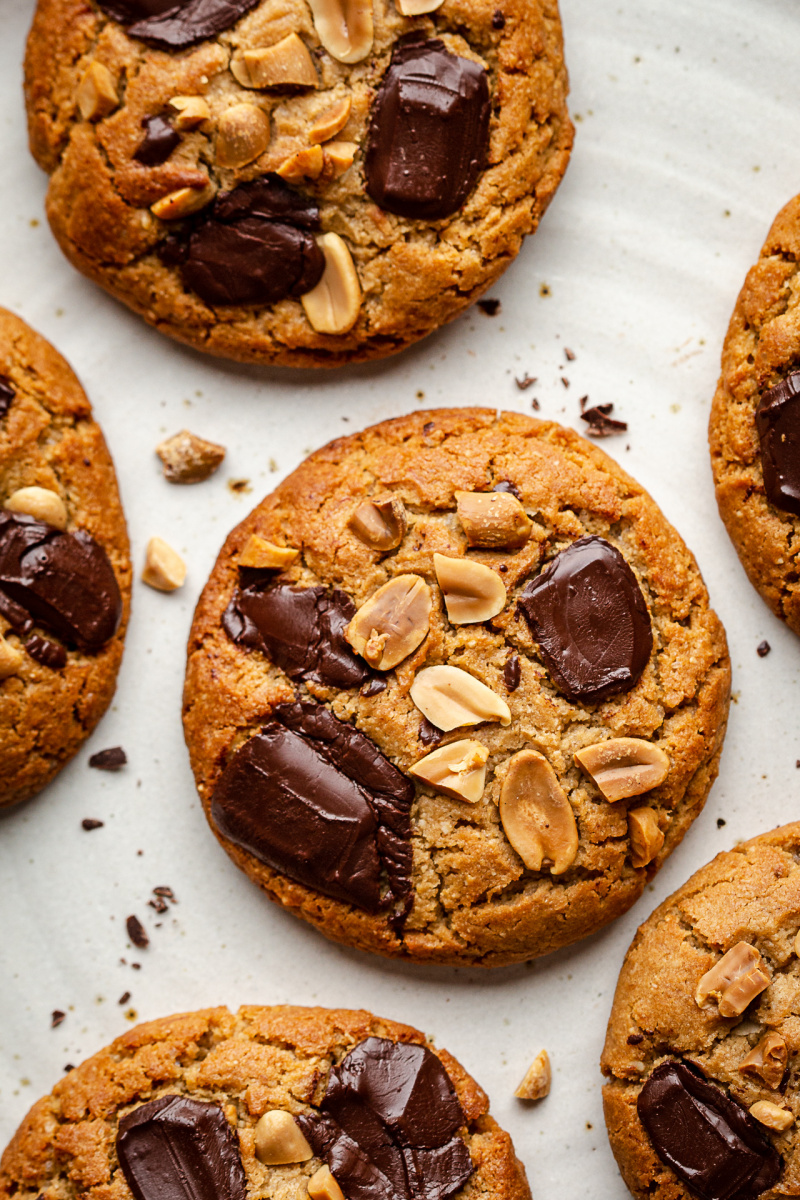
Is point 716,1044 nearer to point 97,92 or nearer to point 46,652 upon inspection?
point 46,652

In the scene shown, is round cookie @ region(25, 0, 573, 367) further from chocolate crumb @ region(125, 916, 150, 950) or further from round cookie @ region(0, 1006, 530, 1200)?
round cookie @ region(0, 1006, 530, 1200)

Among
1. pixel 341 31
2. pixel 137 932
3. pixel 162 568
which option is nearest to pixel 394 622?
pixel 162 568

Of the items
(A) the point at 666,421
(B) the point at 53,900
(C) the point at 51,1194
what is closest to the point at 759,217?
(A) the point at 666,421

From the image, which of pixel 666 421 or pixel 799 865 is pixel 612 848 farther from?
pixel 666 421

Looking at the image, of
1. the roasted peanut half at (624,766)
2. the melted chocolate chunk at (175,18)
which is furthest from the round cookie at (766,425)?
the melted chocolate chunk at (175,18)

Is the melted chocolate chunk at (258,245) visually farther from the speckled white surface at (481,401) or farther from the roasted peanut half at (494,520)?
the roasted peanut half at (494,520)

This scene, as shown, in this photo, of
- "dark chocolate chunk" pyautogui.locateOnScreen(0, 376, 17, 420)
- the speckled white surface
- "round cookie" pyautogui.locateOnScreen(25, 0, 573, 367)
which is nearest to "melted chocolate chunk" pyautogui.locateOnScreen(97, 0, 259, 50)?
"round cookie" pyautogui.locateOnScreen(25, 0, 573, 367)
